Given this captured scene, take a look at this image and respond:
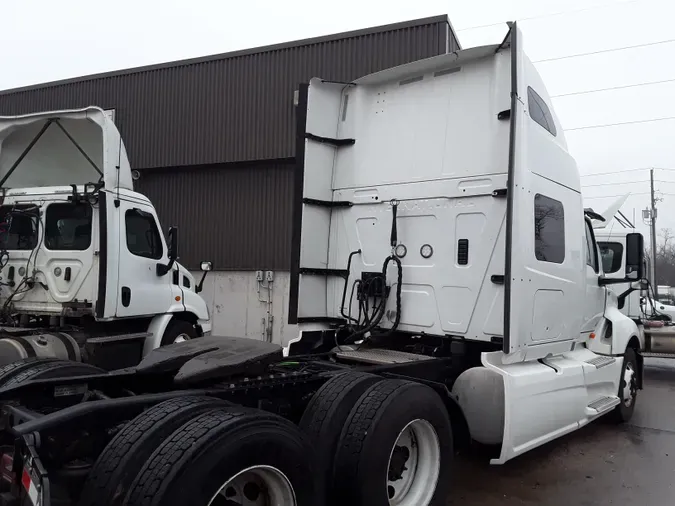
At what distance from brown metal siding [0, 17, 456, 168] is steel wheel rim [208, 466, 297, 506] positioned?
Answer: 1010cm

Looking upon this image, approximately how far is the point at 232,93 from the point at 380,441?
1120 centimetres

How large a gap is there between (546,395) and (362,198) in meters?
2.47

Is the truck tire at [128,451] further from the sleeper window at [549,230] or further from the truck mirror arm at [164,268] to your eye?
the truck mirror arm at [164,268]

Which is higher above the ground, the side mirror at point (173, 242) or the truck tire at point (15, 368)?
the side mirror at point (173, 242)

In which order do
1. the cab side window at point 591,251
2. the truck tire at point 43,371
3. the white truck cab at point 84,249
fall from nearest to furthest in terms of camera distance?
the truck tire at point 43,371
the cab side window at point 591,251
the white truck cab at point 84,249

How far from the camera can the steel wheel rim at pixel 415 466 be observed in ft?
12.1

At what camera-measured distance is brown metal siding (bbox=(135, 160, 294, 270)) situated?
12.5 m

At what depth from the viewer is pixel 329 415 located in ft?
11.3

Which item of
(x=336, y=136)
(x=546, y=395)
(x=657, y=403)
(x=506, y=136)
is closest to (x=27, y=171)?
(x=336, y=136)

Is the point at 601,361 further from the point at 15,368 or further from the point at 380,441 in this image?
the point at 15,368

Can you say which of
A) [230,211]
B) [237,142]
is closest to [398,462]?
[230,211]

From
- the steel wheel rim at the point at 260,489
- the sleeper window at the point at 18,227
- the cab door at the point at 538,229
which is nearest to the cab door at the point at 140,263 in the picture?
the sleeper window at the point at 18,227

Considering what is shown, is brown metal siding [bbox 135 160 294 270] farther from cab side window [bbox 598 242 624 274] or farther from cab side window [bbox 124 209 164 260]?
cab side window [bbox 598 242 624 274]

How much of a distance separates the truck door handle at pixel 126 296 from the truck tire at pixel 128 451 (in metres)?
4.31
